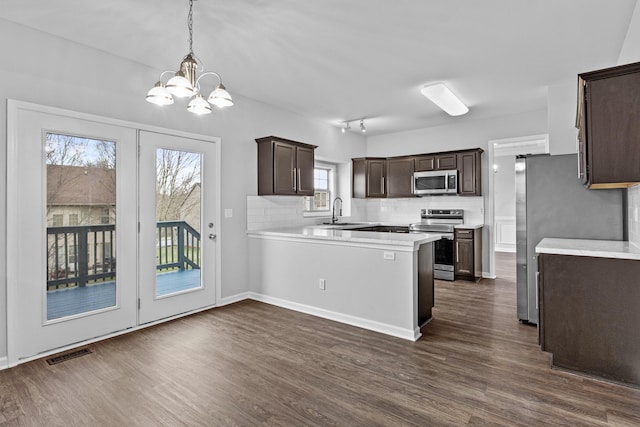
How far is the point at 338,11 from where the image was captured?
2547 millimetres

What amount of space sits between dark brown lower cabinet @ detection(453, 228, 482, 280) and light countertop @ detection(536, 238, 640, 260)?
95.6 inches

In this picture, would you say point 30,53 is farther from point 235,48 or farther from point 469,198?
point 469,198

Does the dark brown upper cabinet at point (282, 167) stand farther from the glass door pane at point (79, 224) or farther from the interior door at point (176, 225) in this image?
the glass door pane at point (79, 224)

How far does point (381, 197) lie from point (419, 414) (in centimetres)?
482

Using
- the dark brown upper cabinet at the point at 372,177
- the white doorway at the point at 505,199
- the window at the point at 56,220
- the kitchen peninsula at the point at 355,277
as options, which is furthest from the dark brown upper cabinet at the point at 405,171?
the window at the point at 56,220

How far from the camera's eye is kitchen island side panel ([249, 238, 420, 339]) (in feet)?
10.4

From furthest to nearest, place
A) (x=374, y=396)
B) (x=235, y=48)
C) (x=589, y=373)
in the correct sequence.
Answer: (x=235, y=48) → (x=589, y=373) → (x=374, y=396)

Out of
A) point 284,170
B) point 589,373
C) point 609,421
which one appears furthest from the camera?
point 284,170

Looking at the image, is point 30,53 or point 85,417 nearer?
point 85,417

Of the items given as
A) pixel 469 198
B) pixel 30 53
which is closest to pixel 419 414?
pixel 30 53

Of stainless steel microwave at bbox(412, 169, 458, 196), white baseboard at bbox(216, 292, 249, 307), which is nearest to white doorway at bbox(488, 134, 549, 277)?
stainless steel microwave at bbox(412, 169, 458, 196)

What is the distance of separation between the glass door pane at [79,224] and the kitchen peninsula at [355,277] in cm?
175

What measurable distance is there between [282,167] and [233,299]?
1.84 m

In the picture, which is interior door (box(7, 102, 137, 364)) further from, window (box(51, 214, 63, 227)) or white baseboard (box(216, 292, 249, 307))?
white baseboard (box(216, 292, 249, 307))
